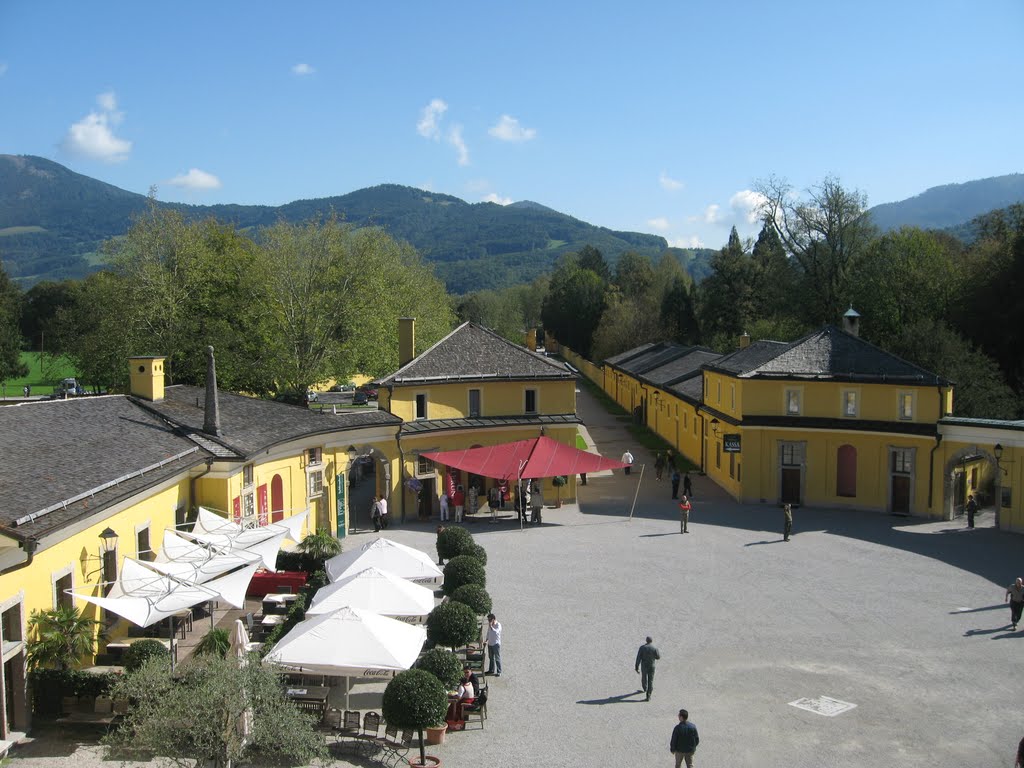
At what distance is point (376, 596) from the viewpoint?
18719mm

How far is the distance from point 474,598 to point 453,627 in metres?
1.59

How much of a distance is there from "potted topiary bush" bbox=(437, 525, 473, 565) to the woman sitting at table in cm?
781

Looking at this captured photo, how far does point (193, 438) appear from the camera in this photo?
80.3 feet

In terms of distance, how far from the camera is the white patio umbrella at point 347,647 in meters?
15.3

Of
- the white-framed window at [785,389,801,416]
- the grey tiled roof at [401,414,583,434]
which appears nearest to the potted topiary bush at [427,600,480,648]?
the grey tiled roof at [401,414,583,434]

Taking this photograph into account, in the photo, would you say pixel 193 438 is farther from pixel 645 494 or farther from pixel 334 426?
pixel 645 494

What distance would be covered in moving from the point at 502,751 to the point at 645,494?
80.9ft

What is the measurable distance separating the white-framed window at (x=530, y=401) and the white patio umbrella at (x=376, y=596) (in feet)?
57.3

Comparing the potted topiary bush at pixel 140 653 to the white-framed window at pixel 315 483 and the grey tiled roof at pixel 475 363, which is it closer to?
the white-framed window at pixel 315 483

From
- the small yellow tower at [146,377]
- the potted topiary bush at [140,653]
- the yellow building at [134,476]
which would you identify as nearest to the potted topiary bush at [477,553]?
the yellow building at [134,476]

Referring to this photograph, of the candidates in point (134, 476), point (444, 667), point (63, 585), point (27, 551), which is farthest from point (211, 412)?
point (444, 667)

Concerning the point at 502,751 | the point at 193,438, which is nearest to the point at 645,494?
the point at 193,438

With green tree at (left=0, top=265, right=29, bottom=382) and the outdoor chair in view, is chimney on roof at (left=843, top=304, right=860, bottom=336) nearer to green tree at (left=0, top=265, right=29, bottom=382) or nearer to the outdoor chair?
the outdoor chair

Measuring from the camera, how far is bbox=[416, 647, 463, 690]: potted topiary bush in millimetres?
16125
